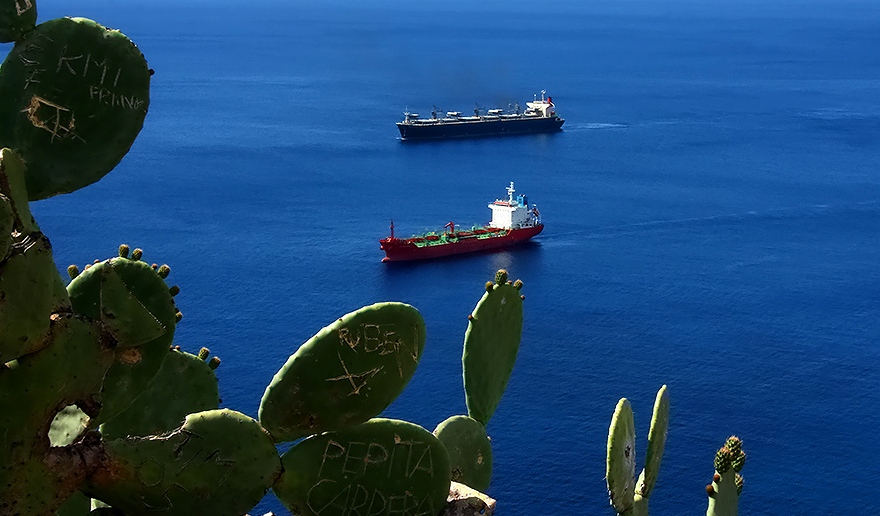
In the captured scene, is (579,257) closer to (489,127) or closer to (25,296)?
(489,127)

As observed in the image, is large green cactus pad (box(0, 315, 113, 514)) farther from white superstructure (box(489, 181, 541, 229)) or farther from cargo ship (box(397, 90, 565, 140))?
cargo ship (box(397, 90, 565, 140))

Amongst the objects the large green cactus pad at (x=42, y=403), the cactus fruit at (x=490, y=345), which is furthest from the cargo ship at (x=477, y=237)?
the large green cactus pad at (x=42, y=403)

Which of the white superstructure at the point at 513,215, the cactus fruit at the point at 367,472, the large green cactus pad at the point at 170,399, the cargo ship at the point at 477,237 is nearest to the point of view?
the cactus fruit at the point at 367,472

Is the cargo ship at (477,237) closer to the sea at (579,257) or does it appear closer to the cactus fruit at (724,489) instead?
the sea at (579,257)

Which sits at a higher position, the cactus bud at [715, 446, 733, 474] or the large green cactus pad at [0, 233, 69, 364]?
the large green cactus pad at [0, 233, 69, 364]

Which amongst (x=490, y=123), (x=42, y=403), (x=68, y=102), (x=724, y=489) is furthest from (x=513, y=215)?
(x=42, y=403)

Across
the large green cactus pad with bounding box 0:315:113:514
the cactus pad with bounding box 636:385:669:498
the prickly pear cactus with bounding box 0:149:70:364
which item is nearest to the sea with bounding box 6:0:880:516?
the cactus pad with bounding box 636:385:669:498

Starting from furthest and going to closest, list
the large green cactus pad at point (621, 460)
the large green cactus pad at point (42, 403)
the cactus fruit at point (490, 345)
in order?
the large green cactus pad at point (621, 460) → the cactus fruit at point (490, 345) → the large green cactus pad at point (42, 403)
